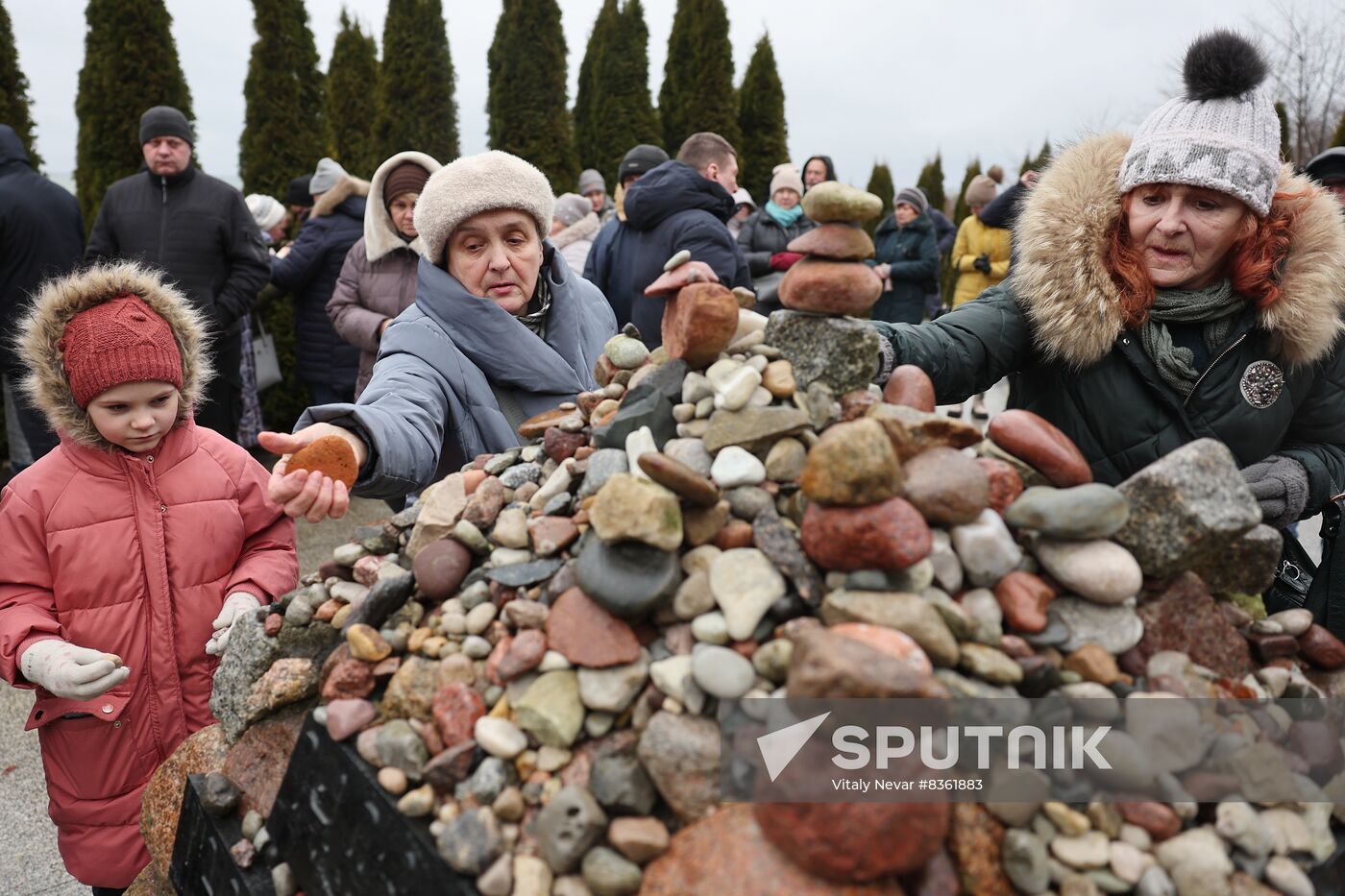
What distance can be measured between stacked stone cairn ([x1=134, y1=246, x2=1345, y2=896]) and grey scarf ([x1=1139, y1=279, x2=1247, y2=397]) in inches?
26.9

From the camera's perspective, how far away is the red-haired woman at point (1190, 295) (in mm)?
1971

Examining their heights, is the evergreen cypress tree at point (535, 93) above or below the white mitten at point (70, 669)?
above

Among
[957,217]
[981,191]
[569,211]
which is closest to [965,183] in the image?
[957,217]

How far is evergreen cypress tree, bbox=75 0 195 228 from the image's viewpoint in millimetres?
6832

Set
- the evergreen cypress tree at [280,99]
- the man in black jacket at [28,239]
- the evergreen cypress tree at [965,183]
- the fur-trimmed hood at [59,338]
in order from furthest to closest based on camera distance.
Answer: the evergreen cypress tree at [965,183], the evergreen cypress tree at [280,99], the man in black jacket at [28,239], the fur-trimmed hood at [59,338]

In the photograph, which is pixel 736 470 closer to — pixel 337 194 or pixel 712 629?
pixel 712 629

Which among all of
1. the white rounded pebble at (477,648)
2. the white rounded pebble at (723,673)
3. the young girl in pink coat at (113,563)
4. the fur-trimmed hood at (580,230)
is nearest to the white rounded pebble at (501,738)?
the white rounded pebble at (477,648)

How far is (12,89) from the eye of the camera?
668 centimetres

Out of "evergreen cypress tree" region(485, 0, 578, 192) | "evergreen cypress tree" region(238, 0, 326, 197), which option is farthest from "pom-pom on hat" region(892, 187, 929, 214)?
"evergreen cypress tree" region(238, 0, 326, 197)

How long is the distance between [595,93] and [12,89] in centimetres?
839

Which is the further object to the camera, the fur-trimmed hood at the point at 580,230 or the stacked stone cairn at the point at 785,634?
the fur-trimmed hood at the point at 580,230

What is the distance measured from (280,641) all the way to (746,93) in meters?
14.6

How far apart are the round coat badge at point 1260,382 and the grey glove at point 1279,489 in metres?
0.16

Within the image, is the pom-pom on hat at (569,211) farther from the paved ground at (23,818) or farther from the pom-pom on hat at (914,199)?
the paved ground at (23,818)
